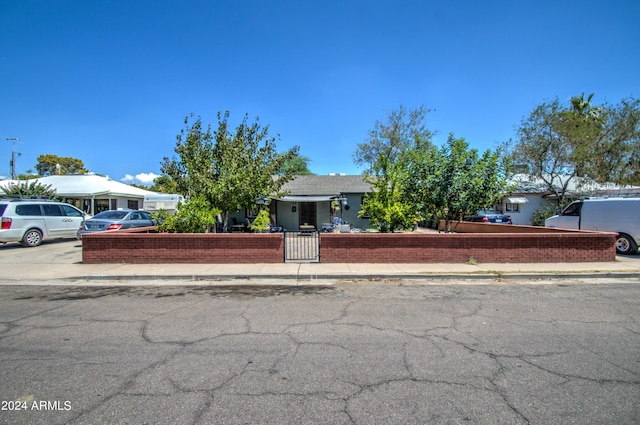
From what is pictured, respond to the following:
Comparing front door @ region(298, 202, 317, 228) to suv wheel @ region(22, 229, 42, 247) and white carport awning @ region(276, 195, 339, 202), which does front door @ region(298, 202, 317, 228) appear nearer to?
white carport awning @ region(276, 195, 339, 202)

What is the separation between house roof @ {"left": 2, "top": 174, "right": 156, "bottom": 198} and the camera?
1066 inches

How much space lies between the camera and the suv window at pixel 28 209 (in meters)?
13.8

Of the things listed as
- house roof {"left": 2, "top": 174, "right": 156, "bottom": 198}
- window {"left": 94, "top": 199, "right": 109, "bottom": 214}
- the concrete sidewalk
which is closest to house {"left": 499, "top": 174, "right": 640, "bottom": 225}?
the concrete sidewalk

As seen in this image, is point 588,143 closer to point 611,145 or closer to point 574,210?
point 611,145

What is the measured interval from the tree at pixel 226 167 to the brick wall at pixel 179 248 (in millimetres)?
2262

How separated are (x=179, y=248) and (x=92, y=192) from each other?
70.4 feet

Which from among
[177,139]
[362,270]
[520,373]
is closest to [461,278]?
[362,270]

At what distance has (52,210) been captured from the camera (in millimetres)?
15227

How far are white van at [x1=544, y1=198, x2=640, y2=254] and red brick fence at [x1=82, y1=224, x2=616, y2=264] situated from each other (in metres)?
2.19

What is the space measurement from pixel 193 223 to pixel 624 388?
1076 cm

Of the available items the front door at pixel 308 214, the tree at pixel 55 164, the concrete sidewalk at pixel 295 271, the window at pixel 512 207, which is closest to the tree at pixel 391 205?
the concrete sidewalk at pixel 295 271

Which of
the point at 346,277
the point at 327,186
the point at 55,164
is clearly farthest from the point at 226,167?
the point at 55,164

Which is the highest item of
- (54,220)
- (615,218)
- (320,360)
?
(54,220)

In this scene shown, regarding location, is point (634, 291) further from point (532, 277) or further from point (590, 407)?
point (590, 407)
